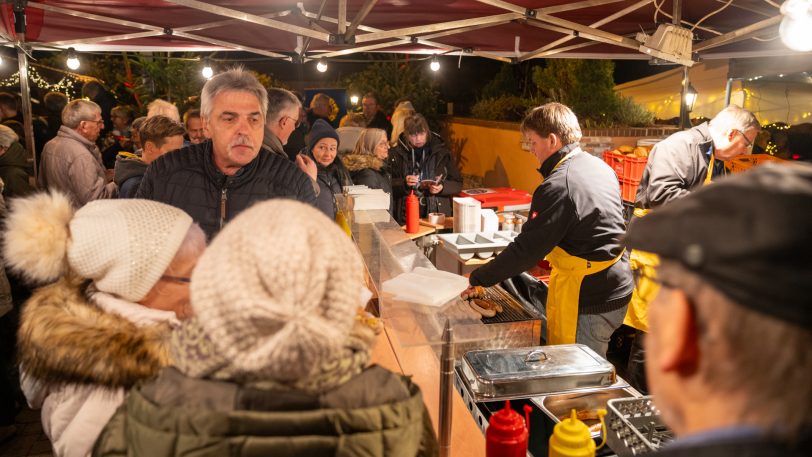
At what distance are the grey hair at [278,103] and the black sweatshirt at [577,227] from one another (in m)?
1.57

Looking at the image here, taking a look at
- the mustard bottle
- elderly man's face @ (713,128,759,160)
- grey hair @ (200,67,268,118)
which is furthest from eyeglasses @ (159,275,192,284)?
elderly man's face @ (713,128,759,160)

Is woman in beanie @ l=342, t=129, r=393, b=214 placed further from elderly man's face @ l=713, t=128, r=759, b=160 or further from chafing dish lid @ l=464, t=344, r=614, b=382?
chafing dish lid @ l=464, t=344, r=614, b=382

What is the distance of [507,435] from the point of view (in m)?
1.58

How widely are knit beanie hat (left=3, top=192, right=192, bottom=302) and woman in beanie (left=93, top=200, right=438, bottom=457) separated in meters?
0.41

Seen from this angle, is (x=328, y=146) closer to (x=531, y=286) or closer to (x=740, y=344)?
(x=531, y=286)

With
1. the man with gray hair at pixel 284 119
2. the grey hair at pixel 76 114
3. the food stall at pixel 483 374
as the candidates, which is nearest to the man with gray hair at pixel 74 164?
the grey hair at pixel 76 114

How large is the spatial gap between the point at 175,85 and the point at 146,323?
1081 centimetres

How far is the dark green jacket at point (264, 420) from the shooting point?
38.7 inches

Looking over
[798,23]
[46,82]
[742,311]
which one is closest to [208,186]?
[742,311]

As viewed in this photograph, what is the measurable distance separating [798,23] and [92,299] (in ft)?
11.4

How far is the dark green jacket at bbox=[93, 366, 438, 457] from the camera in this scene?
983 millimetres

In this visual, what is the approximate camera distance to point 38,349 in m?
1.27

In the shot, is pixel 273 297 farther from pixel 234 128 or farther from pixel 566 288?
pixel 566 288

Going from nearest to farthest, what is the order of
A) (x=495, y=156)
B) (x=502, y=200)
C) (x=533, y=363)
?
(x=533, y=363), (x=502, y=200), (x=495, y=156)
